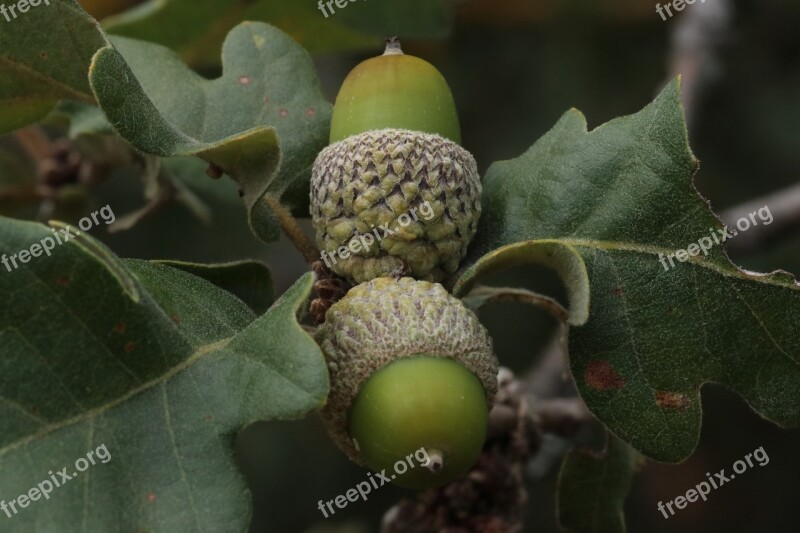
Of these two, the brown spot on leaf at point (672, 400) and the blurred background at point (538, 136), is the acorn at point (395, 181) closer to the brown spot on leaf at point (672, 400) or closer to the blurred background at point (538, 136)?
the brown spot on leaf at point (672, 400)

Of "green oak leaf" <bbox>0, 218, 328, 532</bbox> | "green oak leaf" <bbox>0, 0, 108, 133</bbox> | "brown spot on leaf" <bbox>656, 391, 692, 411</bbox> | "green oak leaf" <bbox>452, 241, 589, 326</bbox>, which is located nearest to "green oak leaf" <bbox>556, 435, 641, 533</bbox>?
"brown spot on leaf" <bbox>656, 391, 692, 411</bbox>

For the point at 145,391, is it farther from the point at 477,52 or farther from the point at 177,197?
the point at 477,52

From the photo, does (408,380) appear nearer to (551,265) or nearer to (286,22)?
(551,265)

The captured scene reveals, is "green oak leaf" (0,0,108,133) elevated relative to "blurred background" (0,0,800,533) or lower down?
elevated

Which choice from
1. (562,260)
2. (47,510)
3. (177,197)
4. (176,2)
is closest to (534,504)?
(177,197)

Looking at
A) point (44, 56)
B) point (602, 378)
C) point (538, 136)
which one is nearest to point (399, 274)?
point (602, 378)

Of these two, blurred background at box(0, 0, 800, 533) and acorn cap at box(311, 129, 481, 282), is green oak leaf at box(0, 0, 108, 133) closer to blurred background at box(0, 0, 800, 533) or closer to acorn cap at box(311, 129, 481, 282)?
acorn cap at box(311, 129, 481, 282)
